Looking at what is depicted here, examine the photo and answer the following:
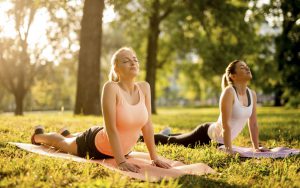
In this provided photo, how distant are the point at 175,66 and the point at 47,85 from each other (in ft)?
54.3

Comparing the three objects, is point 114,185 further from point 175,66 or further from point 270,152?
point 175,66

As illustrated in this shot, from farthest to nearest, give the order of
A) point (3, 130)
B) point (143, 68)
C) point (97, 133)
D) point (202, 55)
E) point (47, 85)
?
point (47, 85) → point (143, 68) → point (202, 55) → point (3, 130) → point (97, 133)

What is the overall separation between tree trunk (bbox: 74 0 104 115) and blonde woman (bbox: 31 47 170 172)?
10.2 meters

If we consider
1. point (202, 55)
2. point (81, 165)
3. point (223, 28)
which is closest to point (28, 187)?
point (81, 165)

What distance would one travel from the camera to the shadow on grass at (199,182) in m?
4.55

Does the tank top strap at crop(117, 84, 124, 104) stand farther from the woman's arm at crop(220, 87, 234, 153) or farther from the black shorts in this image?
the woman's arm at crop(220, 87, 234, 153)

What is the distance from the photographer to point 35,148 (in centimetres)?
662

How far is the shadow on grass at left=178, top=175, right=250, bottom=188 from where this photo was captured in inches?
179

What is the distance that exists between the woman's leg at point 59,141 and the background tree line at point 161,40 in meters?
9.07

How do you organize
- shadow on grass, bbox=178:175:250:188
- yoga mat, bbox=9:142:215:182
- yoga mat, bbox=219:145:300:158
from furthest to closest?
1. yoga mat, bbox=219:145:300:158
2. yoga mat, bbox=9:142:215:182
3. shadow on grass, bbox=178:175:250:188

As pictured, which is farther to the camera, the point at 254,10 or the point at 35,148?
the point at 254,10

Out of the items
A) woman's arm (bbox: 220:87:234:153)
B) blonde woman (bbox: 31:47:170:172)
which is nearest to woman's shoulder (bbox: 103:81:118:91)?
blonde woman (bbox: 31:47:170:172)

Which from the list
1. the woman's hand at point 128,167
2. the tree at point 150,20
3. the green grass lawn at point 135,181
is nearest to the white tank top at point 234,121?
the green grass lawn at point 135,181

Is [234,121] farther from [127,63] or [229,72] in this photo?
[127,63]
